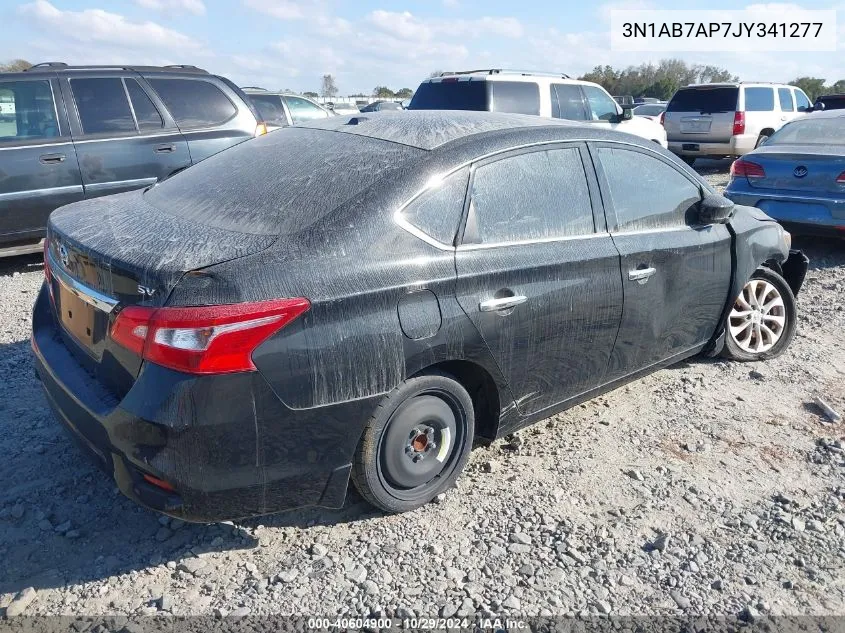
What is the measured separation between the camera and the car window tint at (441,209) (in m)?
2.74

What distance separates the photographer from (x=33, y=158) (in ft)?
19.7

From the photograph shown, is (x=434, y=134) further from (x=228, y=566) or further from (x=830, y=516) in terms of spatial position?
(x=830, y=516)

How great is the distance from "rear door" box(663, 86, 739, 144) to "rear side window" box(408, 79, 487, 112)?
23.1 feet

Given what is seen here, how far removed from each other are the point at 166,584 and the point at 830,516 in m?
2.81

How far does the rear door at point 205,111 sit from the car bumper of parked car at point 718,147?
9.69 meters

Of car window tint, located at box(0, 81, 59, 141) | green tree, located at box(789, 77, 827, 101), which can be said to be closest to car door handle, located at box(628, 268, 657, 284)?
car window tint, located at box(0, 81, 59, 141)

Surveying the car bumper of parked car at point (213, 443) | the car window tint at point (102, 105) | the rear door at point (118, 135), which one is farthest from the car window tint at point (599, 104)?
the car bumper of parked car at point (213, 443)

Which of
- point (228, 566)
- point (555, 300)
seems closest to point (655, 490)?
point (555, 300)

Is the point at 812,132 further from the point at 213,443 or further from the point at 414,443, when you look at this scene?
the point at 213,443

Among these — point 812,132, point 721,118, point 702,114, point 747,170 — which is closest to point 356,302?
point 747,170

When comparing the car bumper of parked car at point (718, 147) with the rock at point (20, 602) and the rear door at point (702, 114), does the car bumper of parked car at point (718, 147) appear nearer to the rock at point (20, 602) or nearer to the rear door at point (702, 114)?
the rear door at point (702, 114)

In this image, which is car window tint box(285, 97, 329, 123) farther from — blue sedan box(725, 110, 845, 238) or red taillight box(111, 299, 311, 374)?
red taillight box(111, 299, 311, 374)

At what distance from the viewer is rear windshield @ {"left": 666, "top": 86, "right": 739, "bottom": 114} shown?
13906 mm

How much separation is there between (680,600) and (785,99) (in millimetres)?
15723
